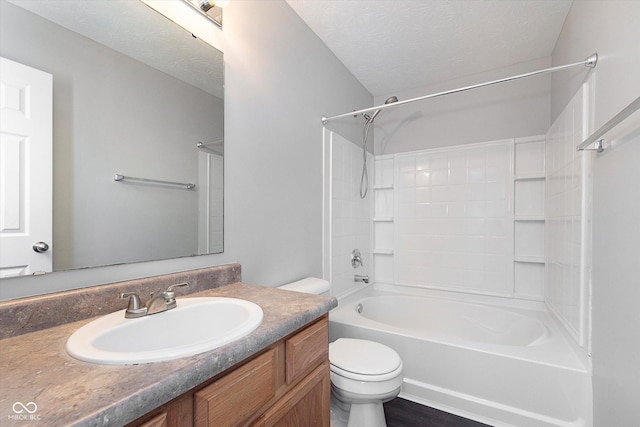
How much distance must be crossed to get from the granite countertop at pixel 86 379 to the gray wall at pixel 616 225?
1280mm

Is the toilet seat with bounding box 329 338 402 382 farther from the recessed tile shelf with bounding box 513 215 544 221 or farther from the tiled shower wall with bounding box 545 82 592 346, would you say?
the recessed tile shelf with bounding box 513 215 544 221

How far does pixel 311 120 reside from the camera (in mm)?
2041

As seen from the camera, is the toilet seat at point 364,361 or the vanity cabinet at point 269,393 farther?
the toilet seat at point 364,361

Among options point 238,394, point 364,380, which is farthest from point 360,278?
point 238,394

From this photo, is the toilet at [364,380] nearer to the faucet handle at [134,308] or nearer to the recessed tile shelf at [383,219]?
the faucet handle at [134,308]

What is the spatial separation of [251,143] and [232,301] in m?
0.87

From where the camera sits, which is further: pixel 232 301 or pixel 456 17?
pixel 456 17

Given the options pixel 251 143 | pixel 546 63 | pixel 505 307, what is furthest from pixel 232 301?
pixel 546 63

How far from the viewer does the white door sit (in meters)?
0.75

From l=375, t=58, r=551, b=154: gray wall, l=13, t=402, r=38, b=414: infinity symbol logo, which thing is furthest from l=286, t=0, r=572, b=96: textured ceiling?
l=13, t=402, r=38, b=414: infinity symbol logo

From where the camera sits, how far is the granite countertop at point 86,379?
1.43ft

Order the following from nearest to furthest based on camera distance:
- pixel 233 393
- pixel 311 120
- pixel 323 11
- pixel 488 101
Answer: pixel 233 393 < pixel 323 11 < pixel 311 120 < pixel 488 101

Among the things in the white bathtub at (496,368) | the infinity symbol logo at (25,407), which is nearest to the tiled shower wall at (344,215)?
the white bathtub at (496,368)

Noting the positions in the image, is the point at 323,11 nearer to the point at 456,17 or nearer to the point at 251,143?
the point at 456,17
